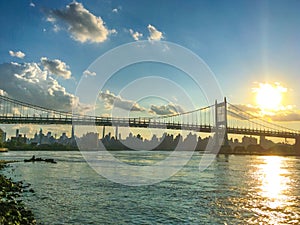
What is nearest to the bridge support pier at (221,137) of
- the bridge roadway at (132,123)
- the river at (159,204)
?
the bridge roadway at (132,123)

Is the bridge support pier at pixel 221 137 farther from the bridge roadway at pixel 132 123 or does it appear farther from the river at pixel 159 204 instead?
the river at pixel 159 204

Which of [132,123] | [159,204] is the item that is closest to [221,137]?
[132,123]

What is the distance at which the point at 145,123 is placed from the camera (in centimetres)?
9244

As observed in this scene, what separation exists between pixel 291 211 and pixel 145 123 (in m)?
77.5

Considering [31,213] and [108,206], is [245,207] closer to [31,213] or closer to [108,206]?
[108,206]

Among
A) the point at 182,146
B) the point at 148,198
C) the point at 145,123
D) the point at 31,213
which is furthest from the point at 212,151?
the point at 31,213

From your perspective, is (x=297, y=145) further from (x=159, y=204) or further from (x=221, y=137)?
(x=159, y=204)

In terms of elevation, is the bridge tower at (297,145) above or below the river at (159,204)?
above

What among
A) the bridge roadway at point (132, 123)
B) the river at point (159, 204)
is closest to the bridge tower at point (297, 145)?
the bridge roadway at point (132, 123)

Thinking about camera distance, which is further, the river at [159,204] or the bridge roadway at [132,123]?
the bridge roadway at [132,123]

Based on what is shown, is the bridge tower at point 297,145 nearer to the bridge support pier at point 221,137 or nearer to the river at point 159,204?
the bridge support pier at point 221,137

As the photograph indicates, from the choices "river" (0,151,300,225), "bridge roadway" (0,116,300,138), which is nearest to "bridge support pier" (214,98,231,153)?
"bridge roadway" (0,116,300,138)

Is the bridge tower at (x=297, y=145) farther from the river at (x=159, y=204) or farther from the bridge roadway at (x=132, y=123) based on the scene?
the river at (x=159, y=204)

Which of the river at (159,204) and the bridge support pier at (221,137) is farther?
the bridge support pier at (221,137)
